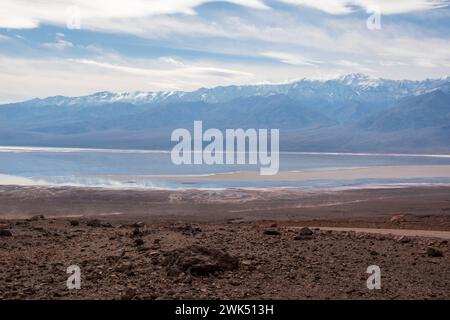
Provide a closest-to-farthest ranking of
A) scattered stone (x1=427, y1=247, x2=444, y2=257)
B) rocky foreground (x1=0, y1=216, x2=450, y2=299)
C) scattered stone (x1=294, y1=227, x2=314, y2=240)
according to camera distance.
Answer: rocky foreground (x1=0, y1=216, x2=450, y2=299), scattered stone (x1=427, y1=247, x2=444, y2=257), scattered stone (x1=294, y1=227, x2=314, y2=240)

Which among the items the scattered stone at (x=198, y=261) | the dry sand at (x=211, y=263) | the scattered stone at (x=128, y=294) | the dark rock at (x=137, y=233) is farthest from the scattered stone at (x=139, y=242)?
the scattered stone at (x=128, y=294)

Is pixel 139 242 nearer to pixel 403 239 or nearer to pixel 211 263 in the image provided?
pixel 211 263

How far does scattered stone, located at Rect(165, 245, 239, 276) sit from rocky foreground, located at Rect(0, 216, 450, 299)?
17mm

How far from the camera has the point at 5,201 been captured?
36.1 m

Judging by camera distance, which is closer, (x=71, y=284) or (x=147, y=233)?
(x=71, y=284)

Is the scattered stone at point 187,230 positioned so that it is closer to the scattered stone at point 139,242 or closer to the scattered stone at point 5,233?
the scattered stone at point 139,242

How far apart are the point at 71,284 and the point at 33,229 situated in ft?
20.1

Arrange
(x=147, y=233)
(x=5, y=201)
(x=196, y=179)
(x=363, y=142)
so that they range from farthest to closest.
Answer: (x=363, y=142)
(x=196, y=179)
(x=5, y=201)
(x=147, y=233)

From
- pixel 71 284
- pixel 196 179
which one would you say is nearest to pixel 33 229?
pixel 71 284

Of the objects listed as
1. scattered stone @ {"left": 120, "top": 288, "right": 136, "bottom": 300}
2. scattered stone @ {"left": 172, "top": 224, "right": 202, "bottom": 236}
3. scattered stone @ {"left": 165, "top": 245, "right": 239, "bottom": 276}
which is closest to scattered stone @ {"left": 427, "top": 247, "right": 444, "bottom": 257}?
scattered stone @ {"left": 165, "top": 245, "right": 239, "bottom": 276}

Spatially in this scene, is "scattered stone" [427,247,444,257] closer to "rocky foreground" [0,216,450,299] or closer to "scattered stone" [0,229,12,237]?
"rocky foreground" [0,216,450,299]

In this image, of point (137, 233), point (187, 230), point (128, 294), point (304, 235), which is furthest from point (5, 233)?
point (304, 235)

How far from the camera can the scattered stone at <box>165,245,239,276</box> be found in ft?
31.9
